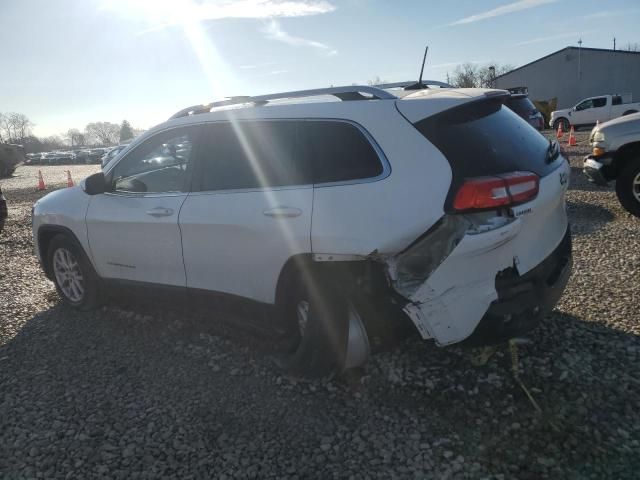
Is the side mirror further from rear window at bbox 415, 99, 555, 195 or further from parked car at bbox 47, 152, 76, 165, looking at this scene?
parked car at bbox 47, 152, 76, 165

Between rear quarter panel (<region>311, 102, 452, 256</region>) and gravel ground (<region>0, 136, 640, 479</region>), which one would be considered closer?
gravel ground (<region>0, 136, 640, 479</region>)

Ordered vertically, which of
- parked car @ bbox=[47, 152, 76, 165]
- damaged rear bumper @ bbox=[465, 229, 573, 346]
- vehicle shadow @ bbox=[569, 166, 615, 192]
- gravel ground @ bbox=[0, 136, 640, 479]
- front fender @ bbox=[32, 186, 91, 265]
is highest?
parked car @ bbox=[47, 152, 76, 165]

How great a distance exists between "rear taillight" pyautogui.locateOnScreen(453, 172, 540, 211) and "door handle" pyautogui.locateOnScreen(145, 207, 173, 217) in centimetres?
217

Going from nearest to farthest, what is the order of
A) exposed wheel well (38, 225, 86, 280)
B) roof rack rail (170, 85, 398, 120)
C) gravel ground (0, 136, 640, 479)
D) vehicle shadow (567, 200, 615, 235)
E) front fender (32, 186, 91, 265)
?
gravel ground (0, 136, 640, 479), roof rack rail (170, 85, 398, 120), front fender (32, 186, 91, 265), exposed wheel well (38, 225, 86, 280), vehicle shadow (567, 200, 615, 235)

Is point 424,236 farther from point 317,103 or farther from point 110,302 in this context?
point 110,302

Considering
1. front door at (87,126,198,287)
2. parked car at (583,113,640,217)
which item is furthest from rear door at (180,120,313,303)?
parked car at (583,113,640,217)

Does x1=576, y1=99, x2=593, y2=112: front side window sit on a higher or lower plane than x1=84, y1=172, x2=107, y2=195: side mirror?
higher

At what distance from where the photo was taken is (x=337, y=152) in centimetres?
303

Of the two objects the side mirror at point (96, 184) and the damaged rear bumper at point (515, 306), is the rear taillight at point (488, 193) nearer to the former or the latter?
the damaged rear bumper at point (515, 306)

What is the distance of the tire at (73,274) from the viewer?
15.3 feet

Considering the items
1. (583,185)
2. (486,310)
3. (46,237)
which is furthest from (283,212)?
(583,185)

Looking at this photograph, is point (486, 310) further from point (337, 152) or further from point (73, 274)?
point (73, 274)

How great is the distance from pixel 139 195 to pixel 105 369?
54.1 inches

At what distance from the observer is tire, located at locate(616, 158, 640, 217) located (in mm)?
6532
